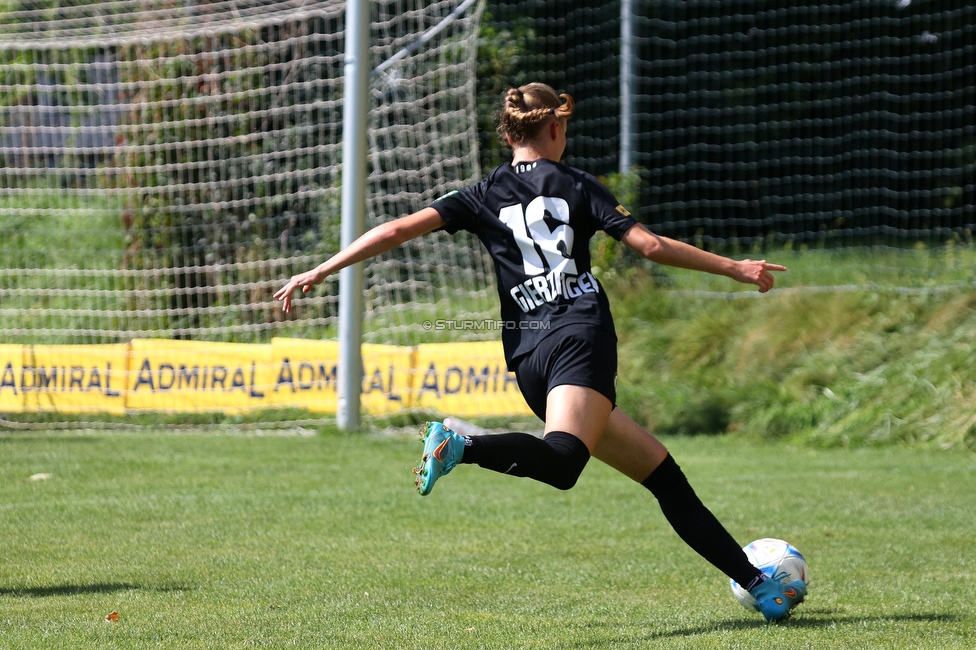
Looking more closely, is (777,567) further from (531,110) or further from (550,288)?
(531,110)

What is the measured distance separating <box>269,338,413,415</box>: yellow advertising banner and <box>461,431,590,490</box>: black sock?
254 inches

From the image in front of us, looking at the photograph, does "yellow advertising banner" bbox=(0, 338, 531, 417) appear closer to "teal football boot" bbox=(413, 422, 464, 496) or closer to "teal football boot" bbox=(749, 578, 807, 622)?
"teal football boot" bbox=(749, 578, 807, 622)

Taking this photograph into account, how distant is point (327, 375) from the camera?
33.4 ft

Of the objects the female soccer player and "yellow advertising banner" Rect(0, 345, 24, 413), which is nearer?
the female soccer player

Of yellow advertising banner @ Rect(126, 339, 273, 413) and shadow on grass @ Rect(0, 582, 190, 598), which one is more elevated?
shadow on grass @ Rect(0, 582, 190, 598)

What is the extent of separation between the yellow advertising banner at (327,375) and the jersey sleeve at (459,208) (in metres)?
6.05

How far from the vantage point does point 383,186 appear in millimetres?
11438

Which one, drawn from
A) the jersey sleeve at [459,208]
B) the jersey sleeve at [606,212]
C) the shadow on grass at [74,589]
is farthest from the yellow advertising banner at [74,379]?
the jersey sleeve at [606,212]

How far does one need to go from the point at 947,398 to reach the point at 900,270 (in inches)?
110

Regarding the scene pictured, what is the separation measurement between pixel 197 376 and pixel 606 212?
23.8 feet

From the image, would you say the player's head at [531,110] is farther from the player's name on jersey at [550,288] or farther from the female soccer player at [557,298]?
the player's name on jersey at [550,288]

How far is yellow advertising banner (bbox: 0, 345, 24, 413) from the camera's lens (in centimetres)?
1035

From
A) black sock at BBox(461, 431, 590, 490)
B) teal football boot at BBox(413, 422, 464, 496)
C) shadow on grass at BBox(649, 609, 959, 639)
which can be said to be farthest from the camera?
shadow on grass at BBox(649, 609, 959, 639)

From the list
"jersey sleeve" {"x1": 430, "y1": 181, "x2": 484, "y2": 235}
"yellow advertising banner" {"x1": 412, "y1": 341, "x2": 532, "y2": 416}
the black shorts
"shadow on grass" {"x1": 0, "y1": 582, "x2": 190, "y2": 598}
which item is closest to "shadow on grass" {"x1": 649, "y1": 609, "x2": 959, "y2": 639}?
the black shorts
